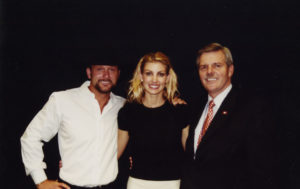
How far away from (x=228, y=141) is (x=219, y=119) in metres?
0.17

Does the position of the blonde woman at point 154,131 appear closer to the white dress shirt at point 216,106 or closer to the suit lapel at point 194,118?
the suit lapel at point 194,118

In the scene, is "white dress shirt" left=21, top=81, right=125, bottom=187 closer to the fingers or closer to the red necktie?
the fingers

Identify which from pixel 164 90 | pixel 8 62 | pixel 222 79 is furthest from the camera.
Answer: pixel 8 62

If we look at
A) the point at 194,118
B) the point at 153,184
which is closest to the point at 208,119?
the point at 194,118

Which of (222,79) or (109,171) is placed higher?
(222,79)

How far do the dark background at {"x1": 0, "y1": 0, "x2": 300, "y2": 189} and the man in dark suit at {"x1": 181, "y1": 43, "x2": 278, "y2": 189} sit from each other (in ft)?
3.39

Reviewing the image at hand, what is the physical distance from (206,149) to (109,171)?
936mm

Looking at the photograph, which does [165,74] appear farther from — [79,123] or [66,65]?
[66,65]

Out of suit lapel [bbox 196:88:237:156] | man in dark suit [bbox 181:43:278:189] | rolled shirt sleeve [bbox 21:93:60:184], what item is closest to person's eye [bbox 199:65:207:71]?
man in dark suit [bbox 181:43:278:189]

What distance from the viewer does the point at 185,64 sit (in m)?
2.98

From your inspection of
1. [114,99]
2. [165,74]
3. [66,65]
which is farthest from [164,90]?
[66,65]

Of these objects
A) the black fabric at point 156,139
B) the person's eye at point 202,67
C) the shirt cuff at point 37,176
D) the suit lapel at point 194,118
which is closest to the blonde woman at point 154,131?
the black fabric at point 156,139

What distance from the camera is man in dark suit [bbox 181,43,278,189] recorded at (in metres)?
1.56

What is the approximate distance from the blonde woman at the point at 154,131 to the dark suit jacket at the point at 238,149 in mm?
306
